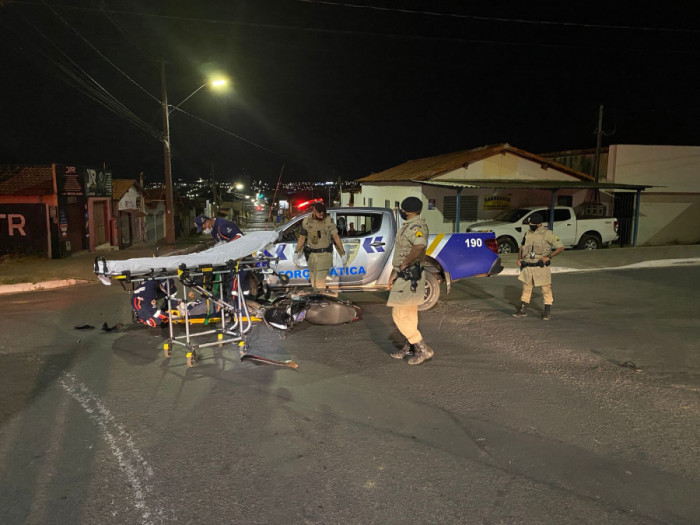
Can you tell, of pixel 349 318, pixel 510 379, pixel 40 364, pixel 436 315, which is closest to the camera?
pixel 510 379

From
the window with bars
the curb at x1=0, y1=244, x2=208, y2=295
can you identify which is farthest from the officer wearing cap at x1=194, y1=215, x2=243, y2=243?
the window with bars

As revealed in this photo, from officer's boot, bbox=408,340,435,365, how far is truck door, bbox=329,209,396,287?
2.91 m

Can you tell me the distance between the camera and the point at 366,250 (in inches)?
350

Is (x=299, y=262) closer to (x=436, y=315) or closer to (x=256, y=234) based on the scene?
(x=256, y=234)

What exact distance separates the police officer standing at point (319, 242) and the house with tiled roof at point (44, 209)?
1309 cm

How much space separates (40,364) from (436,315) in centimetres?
554

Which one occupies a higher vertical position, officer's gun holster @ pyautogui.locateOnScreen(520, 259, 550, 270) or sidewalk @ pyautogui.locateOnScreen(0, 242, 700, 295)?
officer's gun holster @ pyautogui.locateOnScreen(520, 259, 550, 270)

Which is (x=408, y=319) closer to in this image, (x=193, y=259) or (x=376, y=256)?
(x=193, y=259)

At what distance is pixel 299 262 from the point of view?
878cm

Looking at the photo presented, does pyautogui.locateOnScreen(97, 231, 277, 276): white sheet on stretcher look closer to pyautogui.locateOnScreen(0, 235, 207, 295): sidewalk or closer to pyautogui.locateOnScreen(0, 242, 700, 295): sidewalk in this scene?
pyautogui.locateOnScreen(0, 235, 207, 295): sidewalk

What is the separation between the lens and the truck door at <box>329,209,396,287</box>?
8820mm

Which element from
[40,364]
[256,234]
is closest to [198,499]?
[40,364]

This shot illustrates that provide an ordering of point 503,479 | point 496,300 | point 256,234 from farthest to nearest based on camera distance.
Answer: point 496,300 < point 256,234 < point 503,479

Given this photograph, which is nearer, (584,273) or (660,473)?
(660,473)
